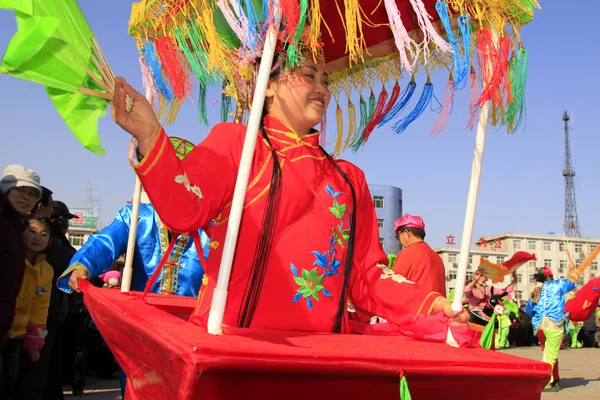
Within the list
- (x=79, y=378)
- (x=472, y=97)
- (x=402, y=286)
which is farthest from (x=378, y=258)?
(x=79, y=378)

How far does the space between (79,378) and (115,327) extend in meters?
4.48

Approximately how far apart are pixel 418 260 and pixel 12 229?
3.34 meters

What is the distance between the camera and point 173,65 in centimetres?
218

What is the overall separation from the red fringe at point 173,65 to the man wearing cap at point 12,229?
165 cm

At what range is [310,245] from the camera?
2.09m

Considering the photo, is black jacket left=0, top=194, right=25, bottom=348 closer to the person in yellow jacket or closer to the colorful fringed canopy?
the person in yellow jacket

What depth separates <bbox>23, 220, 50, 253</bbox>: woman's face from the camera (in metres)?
3.98

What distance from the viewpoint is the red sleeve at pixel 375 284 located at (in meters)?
2.11

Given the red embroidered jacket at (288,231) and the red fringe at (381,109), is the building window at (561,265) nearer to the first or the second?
the red fringe at (381,109)

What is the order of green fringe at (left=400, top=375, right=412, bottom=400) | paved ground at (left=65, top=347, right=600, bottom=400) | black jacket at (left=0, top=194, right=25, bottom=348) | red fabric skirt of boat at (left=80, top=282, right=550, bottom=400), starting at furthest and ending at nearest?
paved ground at (left=65, top=347, right=600, bottom=400)
black jacket at (left=0, top=194, right=25, bottom=348)
green fringe at (left=400, top=375, right=412, bottom=400)
red fabric skirt of boat at (left=80, top=282, right=550, bottom=400)

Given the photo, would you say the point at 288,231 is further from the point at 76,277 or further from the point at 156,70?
the point at 76,277

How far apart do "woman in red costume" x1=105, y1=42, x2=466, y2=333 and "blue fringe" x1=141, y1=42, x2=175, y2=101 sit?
40cm

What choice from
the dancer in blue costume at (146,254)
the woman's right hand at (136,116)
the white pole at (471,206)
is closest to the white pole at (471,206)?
the white pole at (471,206)

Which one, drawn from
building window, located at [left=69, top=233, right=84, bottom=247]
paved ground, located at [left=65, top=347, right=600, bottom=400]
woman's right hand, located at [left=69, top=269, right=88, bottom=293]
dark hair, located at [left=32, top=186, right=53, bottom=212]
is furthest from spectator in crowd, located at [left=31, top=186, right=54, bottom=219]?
building window, located at [left=69, top=233, right=84, bottom=247]
